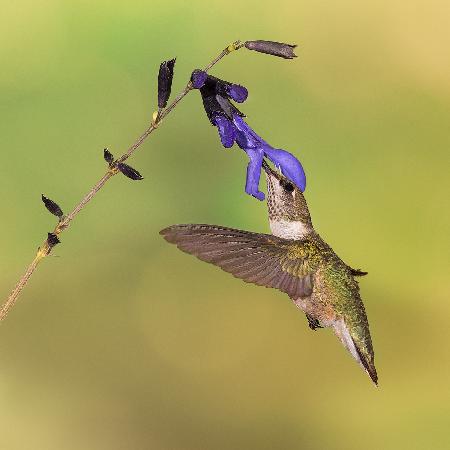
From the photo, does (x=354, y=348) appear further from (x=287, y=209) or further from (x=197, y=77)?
(x=197, y=77)

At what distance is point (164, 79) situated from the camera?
895 mm

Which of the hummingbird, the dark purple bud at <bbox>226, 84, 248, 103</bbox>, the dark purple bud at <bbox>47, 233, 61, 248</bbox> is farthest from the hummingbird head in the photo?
the dark purple bud at <bbox>47, 233, 61, 248</bbox>

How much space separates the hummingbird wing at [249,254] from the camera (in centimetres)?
77

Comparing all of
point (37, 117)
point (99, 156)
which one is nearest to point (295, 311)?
point (99, 156)

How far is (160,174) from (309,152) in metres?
0.47

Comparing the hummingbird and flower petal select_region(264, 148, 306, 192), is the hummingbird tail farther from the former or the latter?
flower petal select_region(264, 148, 306, 192)

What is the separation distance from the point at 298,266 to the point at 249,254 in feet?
0.33

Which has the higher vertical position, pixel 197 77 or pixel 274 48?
pixel 274 48

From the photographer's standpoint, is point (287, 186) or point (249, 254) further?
point (287, 186)

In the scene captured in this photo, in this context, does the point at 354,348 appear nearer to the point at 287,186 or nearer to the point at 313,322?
the point at 313,322

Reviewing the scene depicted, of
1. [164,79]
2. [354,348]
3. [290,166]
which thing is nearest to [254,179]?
[290,166]

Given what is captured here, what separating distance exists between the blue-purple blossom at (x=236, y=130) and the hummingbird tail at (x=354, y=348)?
0.21m

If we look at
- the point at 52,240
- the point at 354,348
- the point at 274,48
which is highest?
the point at 274,48

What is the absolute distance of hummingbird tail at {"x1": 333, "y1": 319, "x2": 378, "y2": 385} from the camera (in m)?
0.98
